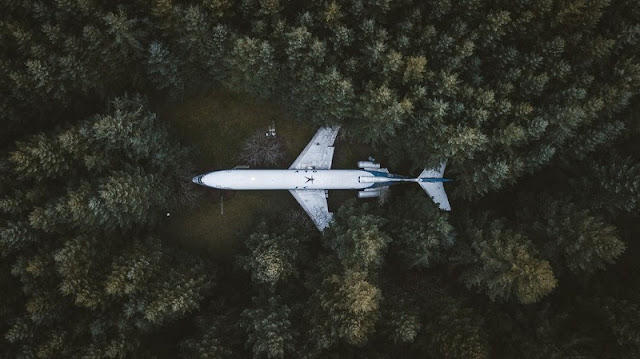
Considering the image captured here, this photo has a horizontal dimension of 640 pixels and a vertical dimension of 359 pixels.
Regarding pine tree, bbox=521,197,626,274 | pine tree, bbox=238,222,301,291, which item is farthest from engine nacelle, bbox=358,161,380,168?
pine tree, bbox=521,197,626,274

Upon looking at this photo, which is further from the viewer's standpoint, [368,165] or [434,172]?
[368,165]

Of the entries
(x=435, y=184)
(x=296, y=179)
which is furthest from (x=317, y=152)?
(x=435, y=184)

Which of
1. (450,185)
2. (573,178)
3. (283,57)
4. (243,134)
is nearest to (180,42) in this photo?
(283,57)

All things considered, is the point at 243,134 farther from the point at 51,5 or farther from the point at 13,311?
the point at 13,311

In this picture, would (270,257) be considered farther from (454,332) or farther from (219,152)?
(454,332)

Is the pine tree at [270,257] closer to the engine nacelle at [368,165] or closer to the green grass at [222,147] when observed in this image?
the green grass at [222,147]

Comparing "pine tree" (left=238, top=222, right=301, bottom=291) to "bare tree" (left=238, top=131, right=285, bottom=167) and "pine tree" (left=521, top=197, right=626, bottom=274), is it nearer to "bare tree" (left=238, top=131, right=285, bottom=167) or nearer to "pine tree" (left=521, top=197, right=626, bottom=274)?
"bare tree" (left=238, top=131, right=285, bottom=167)

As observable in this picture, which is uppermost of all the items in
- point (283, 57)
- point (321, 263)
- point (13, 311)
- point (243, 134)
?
point (283, 57)
